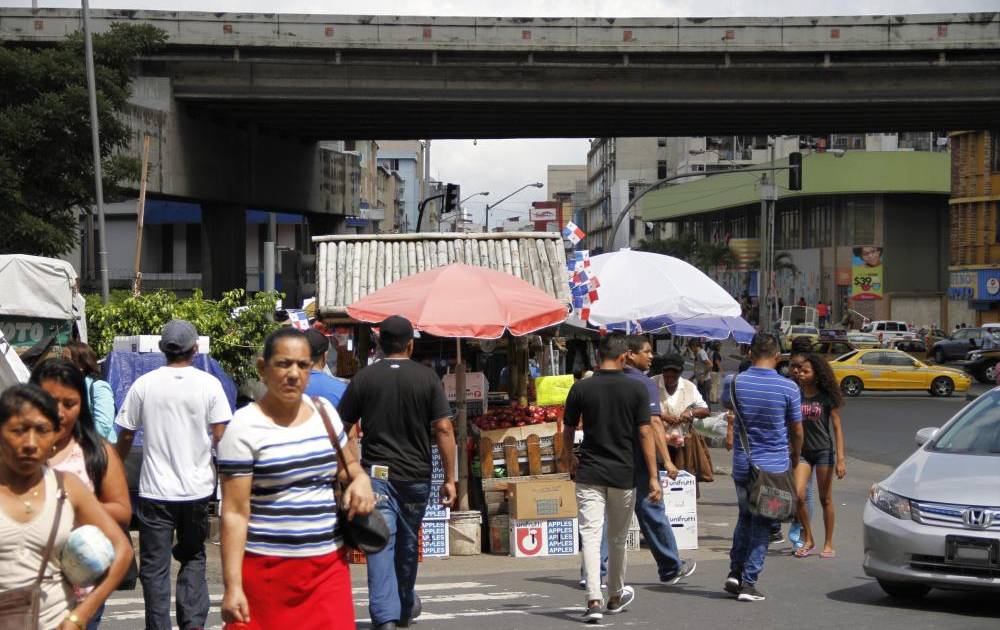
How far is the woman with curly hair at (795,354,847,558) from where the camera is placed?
11.2m

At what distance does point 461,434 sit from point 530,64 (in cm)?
2575

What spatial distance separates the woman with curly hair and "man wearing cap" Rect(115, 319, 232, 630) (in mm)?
5489

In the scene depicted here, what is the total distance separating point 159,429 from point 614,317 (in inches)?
410

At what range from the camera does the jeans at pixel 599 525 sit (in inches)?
333

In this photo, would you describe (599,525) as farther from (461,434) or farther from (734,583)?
(461,434)

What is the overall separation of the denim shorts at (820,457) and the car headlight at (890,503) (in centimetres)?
218

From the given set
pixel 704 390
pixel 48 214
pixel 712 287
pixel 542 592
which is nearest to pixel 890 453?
pixel 704 390

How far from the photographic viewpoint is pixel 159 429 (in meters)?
7.35

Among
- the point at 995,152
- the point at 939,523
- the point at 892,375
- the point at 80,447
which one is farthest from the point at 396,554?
the point at 995,152

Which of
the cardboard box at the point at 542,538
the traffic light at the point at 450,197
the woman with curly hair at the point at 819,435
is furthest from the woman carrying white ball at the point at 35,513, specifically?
the traffic light at the point at 450,197

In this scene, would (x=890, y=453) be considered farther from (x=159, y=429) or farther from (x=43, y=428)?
(x=43, y=428)

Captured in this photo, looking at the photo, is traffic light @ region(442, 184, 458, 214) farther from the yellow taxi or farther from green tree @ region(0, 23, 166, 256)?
green tree @ region(0, 23, 166, 256)

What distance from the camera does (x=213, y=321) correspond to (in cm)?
1594

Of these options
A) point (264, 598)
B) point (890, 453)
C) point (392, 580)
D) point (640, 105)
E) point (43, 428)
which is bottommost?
point (890, 453)
